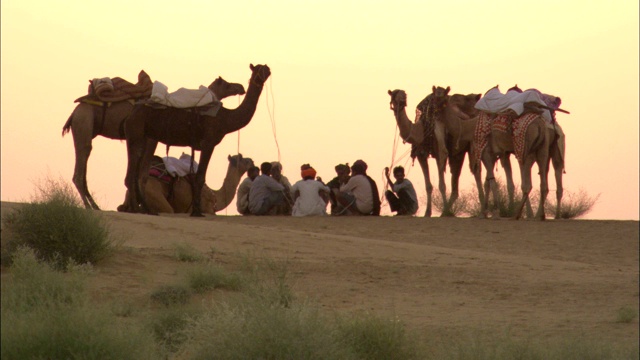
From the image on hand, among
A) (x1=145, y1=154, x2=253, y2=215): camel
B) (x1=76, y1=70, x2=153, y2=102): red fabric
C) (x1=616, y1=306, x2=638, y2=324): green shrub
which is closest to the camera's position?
(x1=616, y1=306, x2=638, y2=324): green shrub

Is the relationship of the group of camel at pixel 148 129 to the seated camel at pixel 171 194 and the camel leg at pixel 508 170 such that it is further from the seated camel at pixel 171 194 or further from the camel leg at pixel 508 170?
the camel leg at pixel 508 170

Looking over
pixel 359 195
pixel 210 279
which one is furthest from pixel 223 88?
pixel 210 279

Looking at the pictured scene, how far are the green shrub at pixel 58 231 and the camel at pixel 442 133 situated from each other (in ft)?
41.1

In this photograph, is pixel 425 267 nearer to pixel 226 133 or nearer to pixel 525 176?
pixel 226 133

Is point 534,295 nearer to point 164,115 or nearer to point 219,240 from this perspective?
point 219,240

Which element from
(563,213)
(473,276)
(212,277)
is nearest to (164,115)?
(473,276)

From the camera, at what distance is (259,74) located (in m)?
27.6

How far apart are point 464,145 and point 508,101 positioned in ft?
6.51

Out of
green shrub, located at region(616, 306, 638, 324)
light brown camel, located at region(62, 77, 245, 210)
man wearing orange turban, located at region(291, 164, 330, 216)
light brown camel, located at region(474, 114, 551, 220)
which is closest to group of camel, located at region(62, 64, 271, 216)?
light brown camel, located at region(62, 77, 245, 210)

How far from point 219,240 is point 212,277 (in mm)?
3732

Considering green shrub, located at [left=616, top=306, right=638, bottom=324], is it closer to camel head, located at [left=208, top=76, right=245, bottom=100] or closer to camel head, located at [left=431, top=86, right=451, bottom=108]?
camel head, located at [left=208, top=76, right=245, bottom=100]

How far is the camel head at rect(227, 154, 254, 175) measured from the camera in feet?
102

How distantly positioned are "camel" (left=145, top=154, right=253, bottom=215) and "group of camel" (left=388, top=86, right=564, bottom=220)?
3236 mm

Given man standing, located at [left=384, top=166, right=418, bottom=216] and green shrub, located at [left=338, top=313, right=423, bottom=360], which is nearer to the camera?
green shrub, located at [left=338, top=313, right=423, bottom=360]
